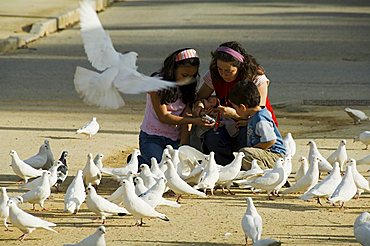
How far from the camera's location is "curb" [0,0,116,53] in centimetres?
2347

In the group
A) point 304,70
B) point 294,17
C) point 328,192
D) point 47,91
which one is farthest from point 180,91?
point 294,17

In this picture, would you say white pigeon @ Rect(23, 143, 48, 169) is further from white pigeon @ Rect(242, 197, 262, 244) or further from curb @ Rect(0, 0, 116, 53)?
curb @ Rect(0, 0, 116, 53)

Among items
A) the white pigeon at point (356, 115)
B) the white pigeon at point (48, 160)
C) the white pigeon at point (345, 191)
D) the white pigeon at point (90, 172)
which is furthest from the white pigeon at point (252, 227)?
the white pigeon at point (356, 115)

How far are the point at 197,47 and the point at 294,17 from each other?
8.32 meters

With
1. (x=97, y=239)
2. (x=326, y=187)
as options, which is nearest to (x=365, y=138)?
(x=326, y=187)

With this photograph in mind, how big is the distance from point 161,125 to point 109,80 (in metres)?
1.25

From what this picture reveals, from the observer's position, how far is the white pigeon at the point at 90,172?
10.5 metres

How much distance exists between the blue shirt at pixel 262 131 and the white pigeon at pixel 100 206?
2.13 meters

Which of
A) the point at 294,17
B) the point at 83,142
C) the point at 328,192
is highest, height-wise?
the point at 328,192

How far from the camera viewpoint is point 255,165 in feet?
34.0

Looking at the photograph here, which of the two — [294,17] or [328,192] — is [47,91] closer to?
[328,192]

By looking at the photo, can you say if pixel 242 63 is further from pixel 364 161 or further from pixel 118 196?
pixel 118 196

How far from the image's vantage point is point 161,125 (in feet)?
37.4

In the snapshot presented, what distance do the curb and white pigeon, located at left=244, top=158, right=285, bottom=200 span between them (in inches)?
540
